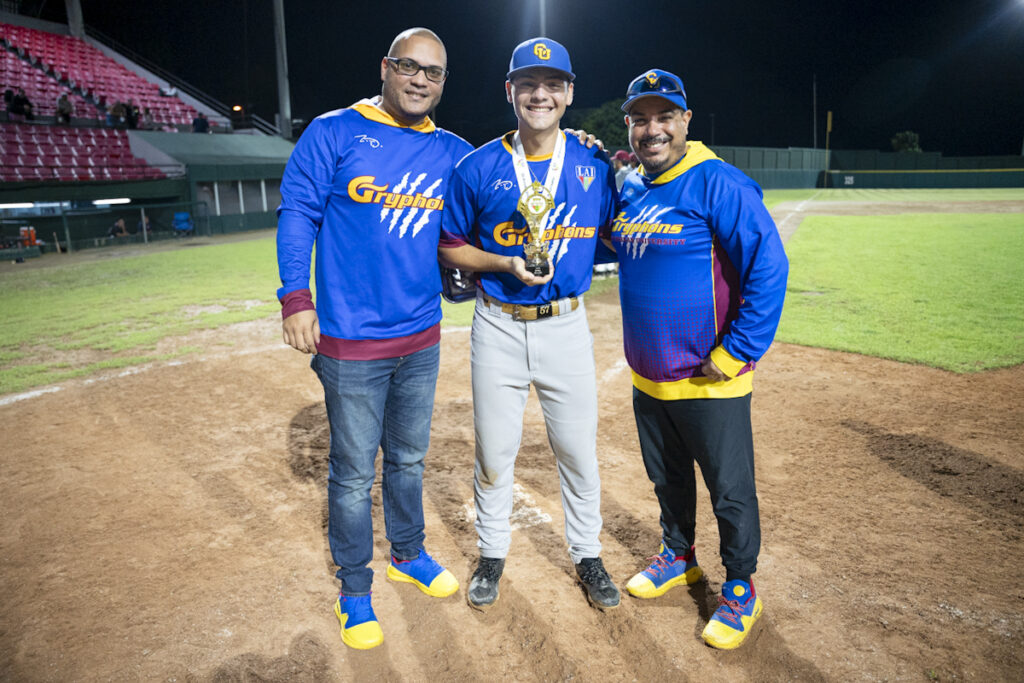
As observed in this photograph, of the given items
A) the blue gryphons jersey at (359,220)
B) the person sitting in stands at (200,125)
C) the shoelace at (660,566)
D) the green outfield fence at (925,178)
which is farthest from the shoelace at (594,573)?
the green outfield fence at (925,178)

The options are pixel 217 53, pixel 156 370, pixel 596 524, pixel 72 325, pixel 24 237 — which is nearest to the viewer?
pixel 596 524

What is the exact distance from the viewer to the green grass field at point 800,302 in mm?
7305

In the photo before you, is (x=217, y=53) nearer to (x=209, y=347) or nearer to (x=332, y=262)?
(x=209, y=347)

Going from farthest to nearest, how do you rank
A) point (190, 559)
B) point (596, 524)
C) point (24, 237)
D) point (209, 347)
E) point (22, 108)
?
point (22, 108)
point (24, 237)
point (209, 347)
point (190, 559)
point (596, 524)

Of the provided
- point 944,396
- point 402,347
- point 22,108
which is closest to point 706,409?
point 402,347

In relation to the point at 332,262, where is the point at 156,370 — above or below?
below

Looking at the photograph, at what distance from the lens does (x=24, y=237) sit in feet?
60.1

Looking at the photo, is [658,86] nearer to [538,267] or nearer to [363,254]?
[538,267]

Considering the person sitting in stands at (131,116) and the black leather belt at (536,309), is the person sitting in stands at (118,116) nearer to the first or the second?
the person sitting in stands at (131,116)

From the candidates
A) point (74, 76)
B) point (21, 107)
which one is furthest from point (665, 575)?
point (74, 76)

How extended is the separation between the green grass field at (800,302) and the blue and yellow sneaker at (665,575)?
15.4 feet

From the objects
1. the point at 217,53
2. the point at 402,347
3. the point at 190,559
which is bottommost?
the point at 190,559

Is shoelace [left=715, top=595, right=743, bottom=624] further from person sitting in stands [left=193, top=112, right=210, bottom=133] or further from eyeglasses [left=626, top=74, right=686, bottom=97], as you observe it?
person sitting in stands [left=193, top=112, right=210, bottom=133]

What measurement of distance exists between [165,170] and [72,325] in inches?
661
